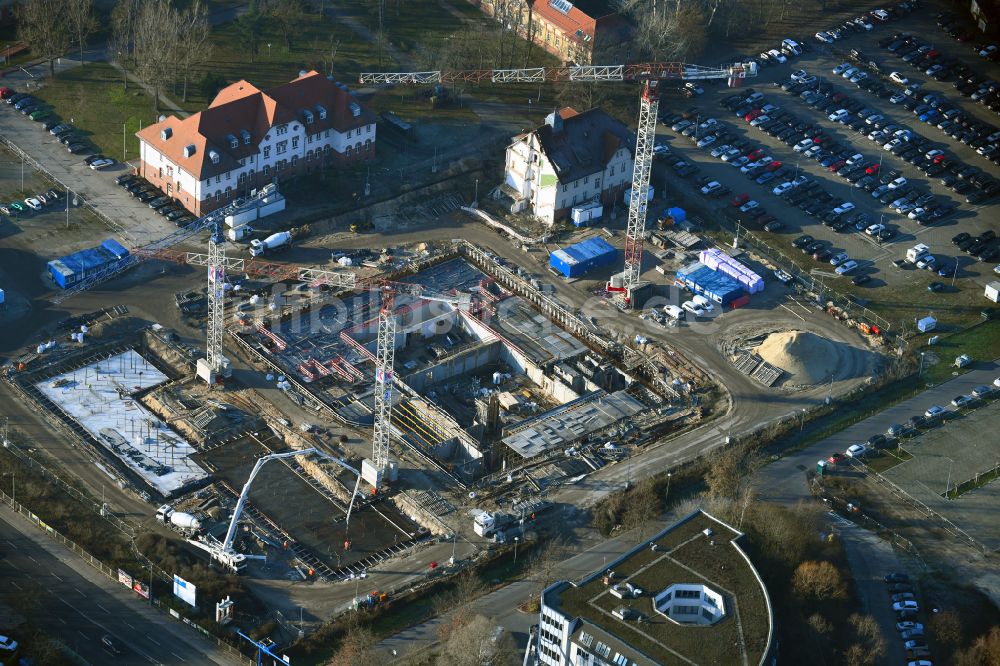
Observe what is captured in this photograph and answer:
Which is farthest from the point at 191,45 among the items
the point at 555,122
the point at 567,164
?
the point at 567,164

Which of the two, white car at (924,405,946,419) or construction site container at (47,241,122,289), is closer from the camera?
white car at (924,405,946,419)

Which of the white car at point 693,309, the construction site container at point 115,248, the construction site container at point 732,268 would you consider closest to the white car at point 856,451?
the white car at point 693,309

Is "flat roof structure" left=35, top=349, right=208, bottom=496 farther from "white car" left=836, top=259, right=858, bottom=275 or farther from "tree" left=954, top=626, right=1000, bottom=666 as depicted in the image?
"white car" left=836, top=259, right=858, bottom=275

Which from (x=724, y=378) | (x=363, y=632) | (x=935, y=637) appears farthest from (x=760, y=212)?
(x=363, y=632)

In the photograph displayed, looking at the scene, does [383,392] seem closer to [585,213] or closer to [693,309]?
[693,309]

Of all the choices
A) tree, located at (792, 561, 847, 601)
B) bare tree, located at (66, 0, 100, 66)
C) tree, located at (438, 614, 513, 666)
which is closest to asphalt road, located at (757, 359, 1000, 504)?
tree, located at (792, 561, 847, 601)

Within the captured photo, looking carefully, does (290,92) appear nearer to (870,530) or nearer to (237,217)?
(237,217)
